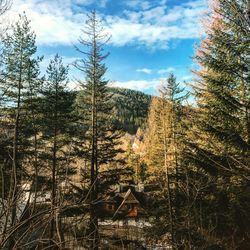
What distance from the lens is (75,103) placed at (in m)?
19.9

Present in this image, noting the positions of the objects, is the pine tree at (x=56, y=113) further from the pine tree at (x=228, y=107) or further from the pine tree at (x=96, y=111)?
the pine tree at (x=228, y=107)

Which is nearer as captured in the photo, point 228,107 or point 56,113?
point 228,107

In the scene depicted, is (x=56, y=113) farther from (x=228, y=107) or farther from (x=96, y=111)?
(x=228, y=107)

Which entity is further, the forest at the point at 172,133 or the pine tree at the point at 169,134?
the pine tree at the point at 169,134

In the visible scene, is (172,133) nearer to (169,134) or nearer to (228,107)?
(169,134)

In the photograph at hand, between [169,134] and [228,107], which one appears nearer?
[228,107]

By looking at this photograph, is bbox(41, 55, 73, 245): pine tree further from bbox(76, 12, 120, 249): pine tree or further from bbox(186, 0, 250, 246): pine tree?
bbox(186, 0, 250, 246): pine tree

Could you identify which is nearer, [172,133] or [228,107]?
[228,107]

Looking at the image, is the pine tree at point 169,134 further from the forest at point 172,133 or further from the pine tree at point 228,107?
the pine tree at point 228,107

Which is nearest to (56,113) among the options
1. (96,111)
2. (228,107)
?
(96,111)

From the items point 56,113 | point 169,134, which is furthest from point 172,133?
point 56,113

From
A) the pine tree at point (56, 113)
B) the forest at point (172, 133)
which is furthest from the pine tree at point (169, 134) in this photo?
the pine tree at point (56, 113)

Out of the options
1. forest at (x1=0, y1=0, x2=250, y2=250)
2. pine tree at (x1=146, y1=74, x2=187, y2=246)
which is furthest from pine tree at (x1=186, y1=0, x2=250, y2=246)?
pine tree at (x1=146, y1=74, x2=187, y2=246)

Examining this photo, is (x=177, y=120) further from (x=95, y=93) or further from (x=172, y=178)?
(x=95, y=93)
